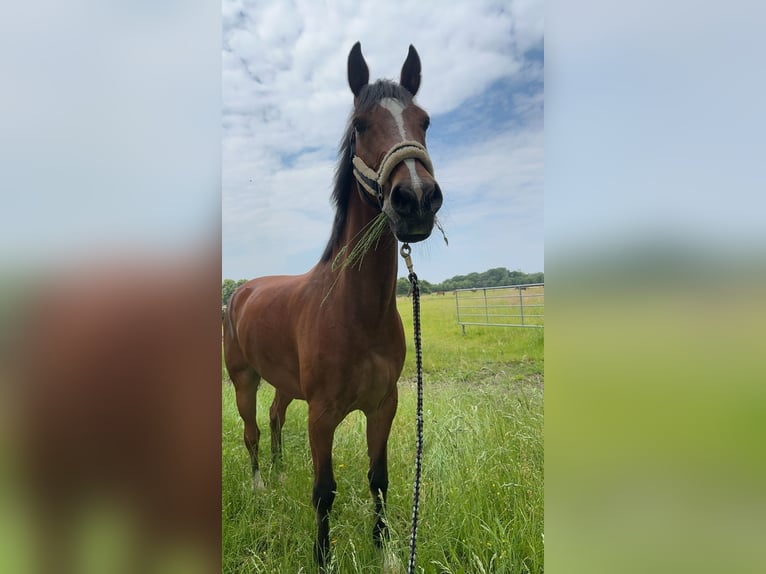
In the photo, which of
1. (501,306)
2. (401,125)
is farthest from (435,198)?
(501,306)

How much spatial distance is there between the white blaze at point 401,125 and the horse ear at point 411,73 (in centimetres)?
23

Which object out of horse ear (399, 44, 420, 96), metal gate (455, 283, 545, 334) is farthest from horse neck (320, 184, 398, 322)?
metal gate (455, 283, 545, 334)

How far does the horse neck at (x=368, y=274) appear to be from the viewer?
1554mm

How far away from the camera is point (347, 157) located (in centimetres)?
162

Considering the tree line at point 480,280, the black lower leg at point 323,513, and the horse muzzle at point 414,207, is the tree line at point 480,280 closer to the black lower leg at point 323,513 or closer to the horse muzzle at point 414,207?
the horse muzzle at point 414,207

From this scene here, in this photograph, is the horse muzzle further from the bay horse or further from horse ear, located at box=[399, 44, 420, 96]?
horse ear, located at box=[399, 44, 420, 96]

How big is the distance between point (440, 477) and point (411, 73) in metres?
1.85

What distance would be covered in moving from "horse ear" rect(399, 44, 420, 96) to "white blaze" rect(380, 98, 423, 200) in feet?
0.75

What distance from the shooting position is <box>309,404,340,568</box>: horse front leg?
1.61m
